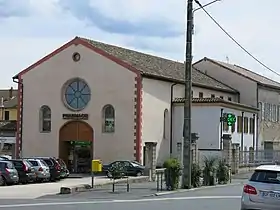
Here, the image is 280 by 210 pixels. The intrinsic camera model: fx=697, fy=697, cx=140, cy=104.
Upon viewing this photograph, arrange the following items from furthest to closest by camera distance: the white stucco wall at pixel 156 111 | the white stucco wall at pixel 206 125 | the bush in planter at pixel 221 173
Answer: the white stucco wall at pixel 206 125, the white stucco wall at pixel 156 111, the bush in planter at pixel 221 173

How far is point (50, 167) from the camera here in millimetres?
41906

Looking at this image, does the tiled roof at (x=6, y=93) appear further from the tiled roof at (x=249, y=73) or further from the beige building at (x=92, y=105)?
the beige building at (x=92, y=105)

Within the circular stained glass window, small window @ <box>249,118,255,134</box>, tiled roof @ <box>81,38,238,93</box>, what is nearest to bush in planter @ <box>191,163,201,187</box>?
tiled roof @ <box>81,38,238,93</box>

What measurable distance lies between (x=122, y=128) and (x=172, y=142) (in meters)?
5.72

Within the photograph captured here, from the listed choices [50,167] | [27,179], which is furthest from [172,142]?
[27,179]

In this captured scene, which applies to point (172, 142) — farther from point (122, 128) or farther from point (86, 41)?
point (86, 41)

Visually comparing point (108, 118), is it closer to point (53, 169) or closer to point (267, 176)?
point (53, 169)

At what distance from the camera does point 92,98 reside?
5272cm

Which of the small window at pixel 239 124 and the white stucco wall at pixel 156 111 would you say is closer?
the white stucco wall at pixel 156 111

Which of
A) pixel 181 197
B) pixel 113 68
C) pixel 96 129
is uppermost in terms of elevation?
pixel 113 68

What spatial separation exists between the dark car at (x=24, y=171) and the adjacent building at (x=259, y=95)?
32.5 meters

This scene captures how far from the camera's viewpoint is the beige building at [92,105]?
168 feet

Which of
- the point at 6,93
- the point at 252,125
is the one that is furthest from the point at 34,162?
the point at 6,93

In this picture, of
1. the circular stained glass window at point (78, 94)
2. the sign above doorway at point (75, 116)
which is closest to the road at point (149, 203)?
the sign above doorway at point (75, 116)
